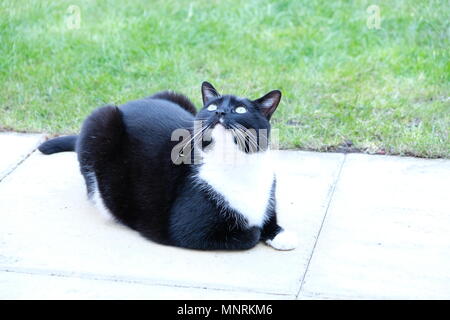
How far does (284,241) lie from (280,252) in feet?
0.21

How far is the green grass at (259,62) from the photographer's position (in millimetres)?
6043

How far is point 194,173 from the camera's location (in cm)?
426

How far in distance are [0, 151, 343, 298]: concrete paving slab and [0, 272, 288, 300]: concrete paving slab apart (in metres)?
0.05

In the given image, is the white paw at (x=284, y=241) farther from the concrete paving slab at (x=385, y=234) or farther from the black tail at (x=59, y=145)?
the black tail at (x=59, y=145)

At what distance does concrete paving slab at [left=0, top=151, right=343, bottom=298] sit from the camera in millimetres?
3990

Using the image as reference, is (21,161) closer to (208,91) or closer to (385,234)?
(208,91)

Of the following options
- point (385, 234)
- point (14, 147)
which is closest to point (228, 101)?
point (385, 234)

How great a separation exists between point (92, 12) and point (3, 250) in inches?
165

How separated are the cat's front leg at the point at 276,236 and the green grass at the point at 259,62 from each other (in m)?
1.43

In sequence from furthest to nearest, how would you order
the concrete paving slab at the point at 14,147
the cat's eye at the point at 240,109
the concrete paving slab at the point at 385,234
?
the concrete paving slab at the point at 14,147, the cat's eye at the point at 240,109, the concrete paving slab at the point at 385,234

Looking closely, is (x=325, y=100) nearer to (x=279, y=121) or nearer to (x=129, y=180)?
(x=279, y=121)


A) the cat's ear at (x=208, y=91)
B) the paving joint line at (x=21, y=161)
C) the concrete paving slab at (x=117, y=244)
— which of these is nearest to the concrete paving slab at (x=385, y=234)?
the concrete paving slab at (x=117, y=244)

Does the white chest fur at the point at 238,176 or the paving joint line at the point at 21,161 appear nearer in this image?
the white chest fur at the point at 238,176
